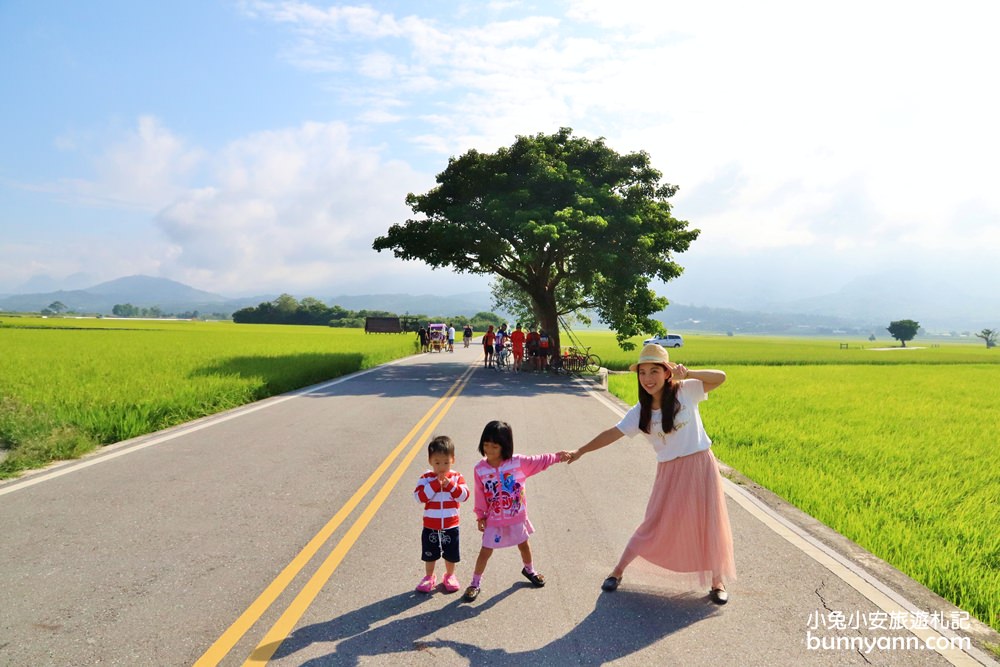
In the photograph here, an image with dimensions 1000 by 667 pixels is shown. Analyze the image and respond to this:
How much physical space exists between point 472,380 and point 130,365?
33.1 feet

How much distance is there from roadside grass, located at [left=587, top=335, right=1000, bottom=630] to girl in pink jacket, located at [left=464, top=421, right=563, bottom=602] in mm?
3117

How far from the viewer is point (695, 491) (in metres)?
3.98

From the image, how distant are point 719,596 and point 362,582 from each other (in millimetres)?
2435

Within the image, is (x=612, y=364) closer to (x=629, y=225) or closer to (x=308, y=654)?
(x=629, y=225)

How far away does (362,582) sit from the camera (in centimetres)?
407

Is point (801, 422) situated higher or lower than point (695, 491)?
lower

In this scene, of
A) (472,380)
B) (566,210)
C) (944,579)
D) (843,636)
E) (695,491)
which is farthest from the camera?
(566,210)

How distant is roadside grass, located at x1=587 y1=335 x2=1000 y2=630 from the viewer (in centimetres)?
487

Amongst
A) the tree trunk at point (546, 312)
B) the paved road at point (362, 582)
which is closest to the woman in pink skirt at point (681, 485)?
the paved road at point (362, 582)

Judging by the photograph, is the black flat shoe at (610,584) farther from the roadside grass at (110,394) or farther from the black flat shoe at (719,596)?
the roadside grass at (110,394)

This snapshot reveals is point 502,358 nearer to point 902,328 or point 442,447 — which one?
point 442,447

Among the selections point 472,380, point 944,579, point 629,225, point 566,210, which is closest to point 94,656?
point 944,579

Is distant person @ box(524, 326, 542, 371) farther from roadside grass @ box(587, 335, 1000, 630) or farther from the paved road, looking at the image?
the paved road

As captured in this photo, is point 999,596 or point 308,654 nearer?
point 308,654
